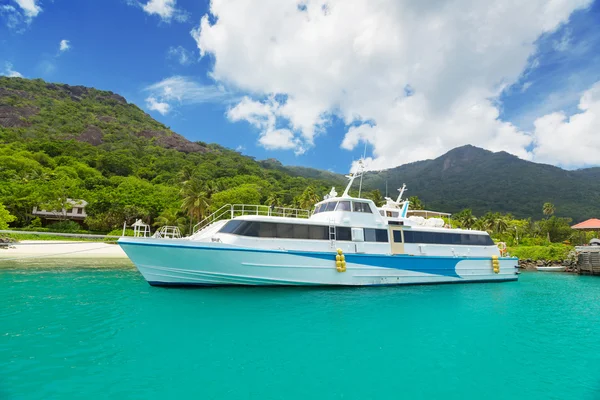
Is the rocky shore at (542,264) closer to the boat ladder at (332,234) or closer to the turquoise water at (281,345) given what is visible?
the turquoise water at (281,345)

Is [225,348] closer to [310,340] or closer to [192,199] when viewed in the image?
[310,340]

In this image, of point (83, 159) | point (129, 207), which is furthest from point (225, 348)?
point (83, 159)

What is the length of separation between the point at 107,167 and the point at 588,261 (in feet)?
258

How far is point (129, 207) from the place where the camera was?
134ft

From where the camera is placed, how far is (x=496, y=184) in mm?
132750

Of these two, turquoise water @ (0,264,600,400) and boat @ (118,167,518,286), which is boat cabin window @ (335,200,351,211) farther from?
turquoise water @ (0,264,600,400)

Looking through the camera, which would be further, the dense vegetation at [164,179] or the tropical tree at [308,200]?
the tropical tree at [308,200]

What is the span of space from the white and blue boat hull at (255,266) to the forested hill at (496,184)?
73274 millimetres

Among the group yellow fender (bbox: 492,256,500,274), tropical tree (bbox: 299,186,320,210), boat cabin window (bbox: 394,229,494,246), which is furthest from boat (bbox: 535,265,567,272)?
tropical tree (bbox: 299,186,320,210)

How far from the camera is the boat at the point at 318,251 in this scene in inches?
477

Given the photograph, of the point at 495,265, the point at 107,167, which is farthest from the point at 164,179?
the point at 495,265

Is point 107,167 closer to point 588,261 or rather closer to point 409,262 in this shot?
point 409,262

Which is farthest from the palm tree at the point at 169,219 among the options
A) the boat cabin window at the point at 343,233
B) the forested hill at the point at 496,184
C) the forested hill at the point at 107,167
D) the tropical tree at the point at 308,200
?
the forested hill at the point at 496,184

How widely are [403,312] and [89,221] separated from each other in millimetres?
42026
